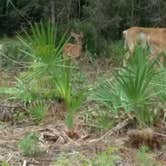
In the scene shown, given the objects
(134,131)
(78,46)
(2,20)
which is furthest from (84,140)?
(2,20)

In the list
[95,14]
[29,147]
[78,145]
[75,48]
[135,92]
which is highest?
[135,92]

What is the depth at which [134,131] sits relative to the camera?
7.62 m

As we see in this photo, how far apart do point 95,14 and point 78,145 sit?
10.6m

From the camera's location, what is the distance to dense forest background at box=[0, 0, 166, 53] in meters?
18.0

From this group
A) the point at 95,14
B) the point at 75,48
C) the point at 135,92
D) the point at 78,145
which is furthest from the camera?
the point at 95,14

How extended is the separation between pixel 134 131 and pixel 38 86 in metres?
2.42

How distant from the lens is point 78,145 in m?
7.54

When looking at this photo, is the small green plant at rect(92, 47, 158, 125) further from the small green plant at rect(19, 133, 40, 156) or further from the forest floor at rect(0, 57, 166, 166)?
the small green plant at rect(19, 133, 40, 156)

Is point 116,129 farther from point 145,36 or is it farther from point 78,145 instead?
point 145,36

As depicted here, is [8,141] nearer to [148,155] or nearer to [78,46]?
[148,155]

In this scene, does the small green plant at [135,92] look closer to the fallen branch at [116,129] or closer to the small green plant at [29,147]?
the fallen branch at [116,129]

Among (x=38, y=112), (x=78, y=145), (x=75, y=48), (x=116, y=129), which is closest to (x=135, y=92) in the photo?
(x=116, y=129)

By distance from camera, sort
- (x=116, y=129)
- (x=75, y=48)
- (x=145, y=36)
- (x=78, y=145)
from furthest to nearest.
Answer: (x=145, y=36), (x=75, y=48), (x=116, y=129), (x=78, y=145)

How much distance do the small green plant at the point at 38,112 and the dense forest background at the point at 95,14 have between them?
337 inches
